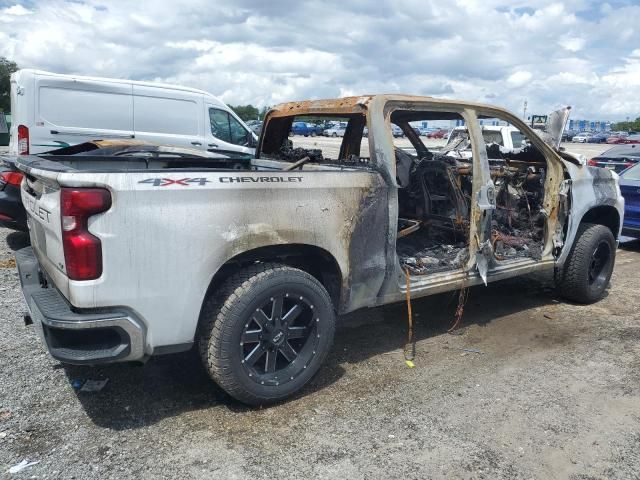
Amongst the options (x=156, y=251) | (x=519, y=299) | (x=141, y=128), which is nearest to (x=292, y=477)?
(x=156, y=251)

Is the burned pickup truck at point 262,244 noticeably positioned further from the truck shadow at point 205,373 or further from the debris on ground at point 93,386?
the debris on ground at point 93,386

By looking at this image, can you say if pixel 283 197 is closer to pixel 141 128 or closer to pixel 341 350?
pixel 341 350

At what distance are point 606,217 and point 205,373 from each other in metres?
4.34

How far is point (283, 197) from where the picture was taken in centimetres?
332

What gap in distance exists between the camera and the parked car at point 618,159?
36.7 feet

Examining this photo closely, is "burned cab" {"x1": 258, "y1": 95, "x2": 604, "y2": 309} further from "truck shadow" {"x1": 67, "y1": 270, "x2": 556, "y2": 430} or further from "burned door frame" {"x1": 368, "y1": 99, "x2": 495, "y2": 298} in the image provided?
"truck shadow" {"x1": 67, "y1": 270, "x2": 556, "y2": 430}

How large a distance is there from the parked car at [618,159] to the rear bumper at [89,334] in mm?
10310

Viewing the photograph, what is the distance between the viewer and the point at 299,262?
3.73 m

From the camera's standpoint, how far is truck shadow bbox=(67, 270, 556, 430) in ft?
11.2

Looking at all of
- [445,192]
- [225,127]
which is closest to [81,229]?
[445,192]

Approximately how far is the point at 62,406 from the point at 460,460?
2.31 meters

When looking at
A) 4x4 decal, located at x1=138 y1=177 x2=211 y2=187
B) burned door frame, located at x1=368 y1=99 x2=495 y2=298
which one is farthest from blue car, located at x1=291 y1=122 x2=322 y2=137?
4x4 decal, located at x1=138 y1=177 x2=211 y2=187

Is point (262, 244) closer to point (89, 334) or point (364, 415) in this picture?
point (89, 334)

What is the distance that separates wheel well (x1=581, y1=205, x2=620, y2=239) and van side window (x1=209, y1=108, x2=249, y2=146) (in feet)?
23.9
